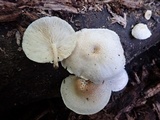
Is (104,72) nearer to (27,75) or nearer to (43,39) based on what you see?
(43,39)

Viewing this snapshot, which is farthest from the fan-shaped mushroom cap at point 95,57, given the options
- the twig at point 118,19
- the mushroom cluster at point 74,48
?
the twig at point 118,19

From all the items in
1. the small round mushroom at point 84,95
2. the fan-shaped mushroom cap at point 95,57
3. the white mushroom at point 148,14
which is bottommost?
the small round mushroom at point 84,95

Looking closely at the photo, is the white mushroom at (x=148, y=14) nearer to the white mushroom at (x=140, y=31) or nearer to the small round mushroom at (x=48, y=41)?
the white mushroom at (x=140, y=31)

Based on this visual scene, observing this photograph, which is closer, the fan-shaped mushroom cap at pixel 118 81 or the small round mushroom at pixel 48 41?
the small round mushroom at pixel 48 41

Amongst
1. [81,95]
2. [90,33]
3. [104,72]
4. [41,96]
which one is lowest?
[41,96]

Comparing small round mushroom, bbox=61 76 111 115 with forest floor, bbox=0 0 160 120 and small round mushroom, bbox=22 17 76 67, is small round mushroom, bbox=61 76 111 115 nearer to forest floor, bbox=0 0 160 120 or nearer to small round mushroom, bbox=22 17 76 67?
forest floor, bbox=0 0 160 120

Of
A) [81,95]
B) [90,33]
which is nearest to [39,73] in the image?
[81,95]

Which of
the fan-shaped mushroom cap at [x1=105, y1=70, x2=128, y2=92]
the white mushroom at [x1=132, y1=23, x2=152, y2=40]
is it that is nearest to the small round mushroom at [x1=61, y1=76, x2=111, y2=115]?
the fan-shaped mushroom cap at [x1=105, y1=70, x2=128, y2=92]
